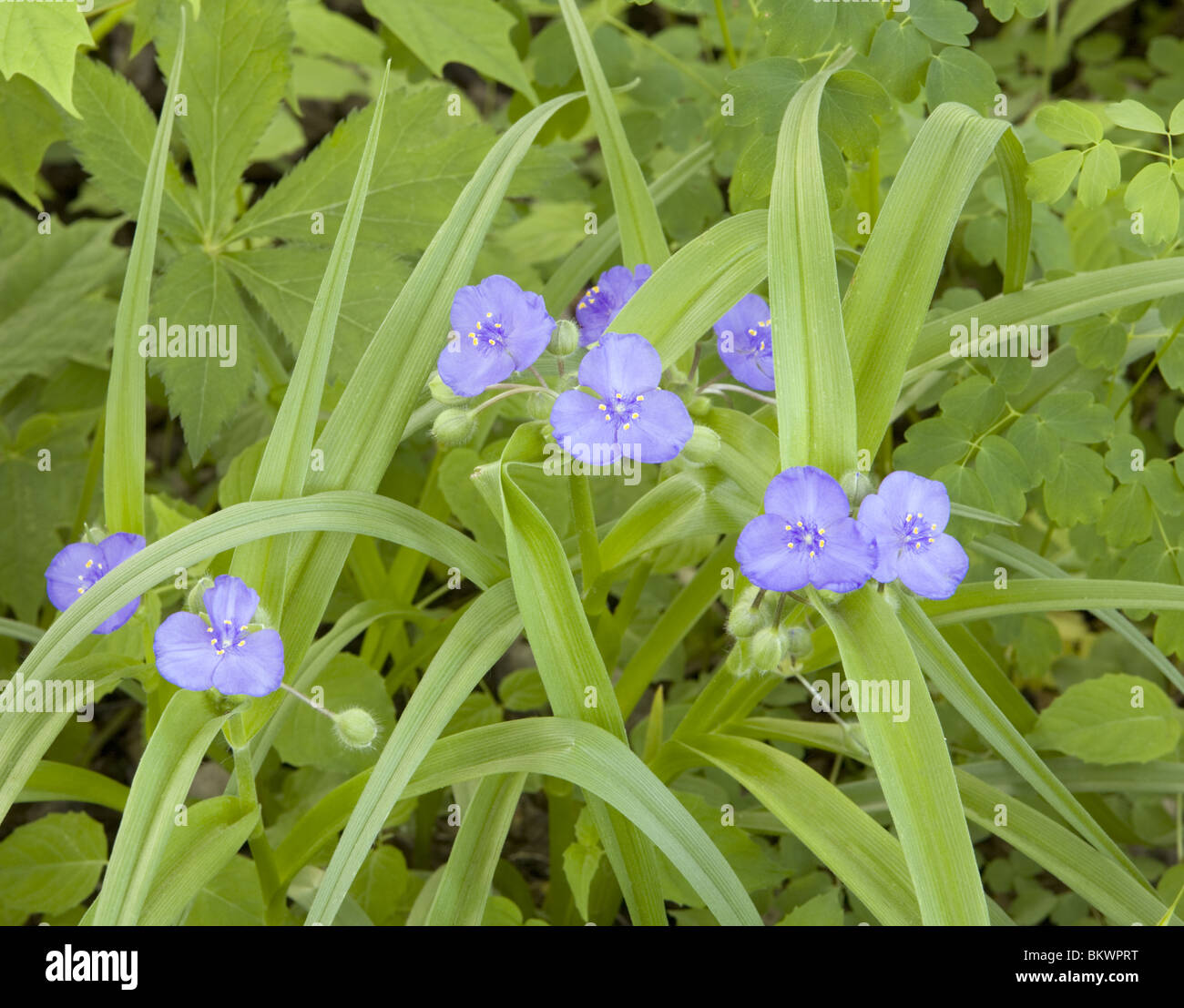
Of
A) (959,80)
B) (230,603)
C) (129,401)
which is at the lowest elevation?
(230,603)

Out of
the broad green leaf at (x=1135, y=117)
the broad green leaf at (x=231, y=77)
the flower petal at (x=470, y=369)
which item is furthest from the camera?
the broad green leaf at (x=231, y=77)

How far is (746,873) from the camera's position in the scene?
1.18m

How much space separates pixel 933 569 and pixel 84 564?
847 millimetres

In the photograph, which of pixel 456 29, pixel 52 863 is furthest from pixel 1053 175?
pixel 52 863

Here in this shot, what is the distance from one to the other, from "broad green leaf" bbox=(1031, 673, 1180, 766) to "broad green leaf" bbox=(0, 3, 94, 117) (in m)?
1.37

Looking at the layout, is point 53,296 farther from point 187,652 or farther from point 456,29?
point 187,652

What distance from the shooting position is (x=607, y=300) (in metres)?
1.08

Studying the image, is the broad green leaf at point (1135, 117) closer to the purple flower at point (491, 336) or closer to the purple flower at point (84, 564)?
the purple flower at point (491, 336)

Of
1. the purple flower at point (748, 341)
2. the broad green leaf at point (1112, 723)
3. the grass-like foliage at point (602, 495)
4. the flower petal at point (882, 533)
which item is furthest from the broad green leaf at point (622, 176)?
the broad green leaf at point (1112, 723)

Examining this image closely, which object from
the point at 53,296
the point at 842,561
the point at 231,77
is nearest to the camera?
the point at 842,561

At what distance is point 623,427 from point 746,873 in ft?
2.01

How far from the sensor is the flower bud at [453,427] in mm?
942

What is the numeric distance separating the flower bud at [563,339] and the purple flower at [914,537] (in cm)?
31

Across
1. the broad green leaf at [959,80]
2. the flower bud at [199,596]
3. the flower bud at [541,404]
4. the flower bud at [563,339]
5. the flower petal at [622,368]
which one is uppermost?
the broad green leaf at [959,80]
